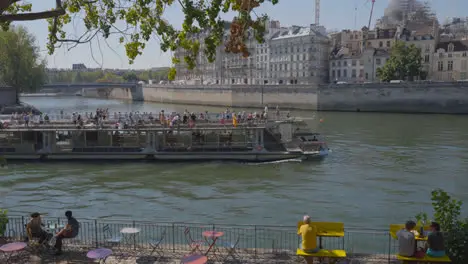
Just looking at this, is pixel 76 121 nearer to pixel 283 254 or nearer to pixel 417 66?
pixel 283 254

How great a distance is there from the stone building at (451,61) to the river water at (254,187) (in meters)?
53.6

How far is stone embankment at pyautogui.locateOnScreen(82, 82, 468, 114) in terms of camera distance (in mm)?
64562

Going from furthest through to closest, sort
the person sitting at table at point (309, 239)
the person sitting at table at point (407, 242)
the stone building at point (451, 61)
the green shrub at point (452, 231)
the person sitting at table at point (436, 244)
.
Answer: the stone building at point (451, 61)
the person sitting at table at point (309, 239)
the person sitting at table at point (407, 242)
the green shrub at point (452, 231)
the person sitting at table at point (436, 244)

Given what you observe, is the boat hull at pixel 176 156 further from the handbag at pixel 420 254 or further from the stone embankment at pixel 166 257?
the handbag at pixel 420 254

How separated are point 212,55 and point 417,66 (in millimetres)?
75149

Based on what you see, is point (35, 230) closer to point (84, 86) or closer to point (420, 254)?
point (420, 254)

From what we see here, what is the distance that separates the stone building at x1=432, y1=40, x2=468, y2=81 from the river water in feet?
176

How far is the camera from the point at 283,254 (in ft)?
34.9

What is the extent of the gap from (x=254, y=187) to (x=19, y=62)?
64.0 metres

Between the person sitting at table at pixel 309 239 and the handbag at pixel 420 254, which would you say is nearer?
the handbag at pixel 420 254

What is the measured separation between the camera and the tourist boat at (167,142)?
2980 cm

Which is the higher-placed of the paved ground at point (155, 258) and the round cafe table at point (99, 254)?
the round cafe table at point (99, 254)

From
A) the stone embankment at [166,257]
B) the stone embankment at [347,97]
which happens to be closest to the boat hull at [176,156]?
the stone embankment at [166,257]

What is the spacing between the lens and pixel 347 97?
7350 cm
